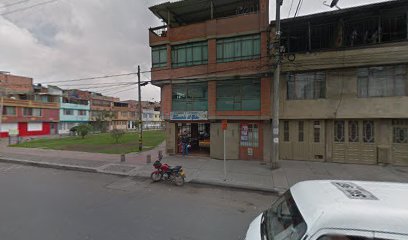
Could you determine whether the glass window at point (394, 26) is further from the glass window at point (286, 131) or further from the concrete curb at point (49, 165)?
the concrete curb at point (49, 165)

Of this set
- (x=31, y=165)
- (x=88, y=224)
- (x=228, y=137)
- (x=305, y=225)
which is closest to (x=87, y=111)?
(x=31, y=165)

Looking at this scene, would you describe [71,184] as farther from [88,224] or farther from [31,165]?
[31,165]

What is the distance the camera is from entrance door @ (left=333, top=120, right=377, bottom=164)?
480 inches

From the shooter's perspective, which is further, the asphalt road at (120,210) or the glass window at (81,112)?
the glass window at (81,112)

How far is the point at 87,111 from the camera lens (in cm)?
5178

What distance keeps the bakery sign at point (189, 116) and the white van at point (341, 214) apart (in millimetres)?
11829

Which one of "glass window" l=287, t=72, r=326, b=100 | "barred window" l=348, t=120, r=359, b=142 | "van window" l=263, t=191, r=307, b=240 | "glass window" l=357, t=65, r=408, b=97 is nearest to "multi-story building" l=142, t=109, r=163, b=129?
"glass window" l=287, t=72, r=326, b=100

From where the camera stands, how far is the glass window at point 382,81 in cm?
1161

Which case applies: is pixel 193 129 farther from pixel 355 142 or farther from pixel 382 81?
pixel 382 81

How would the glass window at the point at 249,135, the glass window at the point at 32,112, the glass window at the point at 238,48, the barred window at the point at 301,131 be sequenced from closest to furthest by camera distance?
the barred window at the point at 301,131, the glass window at the point at 238,48, the glass window at the point at 249,135, the glass window at the point at 32,112

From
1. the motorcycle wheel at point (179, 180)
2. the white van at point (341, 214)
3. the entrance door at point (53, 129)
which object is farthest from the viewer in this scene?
the entrance door at point (53, 129)

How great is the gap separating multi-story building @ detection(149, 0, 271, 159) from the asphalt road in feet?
20.2

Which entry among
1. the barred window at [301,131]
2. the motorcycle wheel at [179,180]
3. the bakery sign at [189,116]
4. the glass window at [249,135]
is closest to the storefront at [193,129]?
the bakery sign at [189,116]

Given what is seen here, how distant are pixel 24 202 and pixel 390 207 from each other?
8.85 meters
